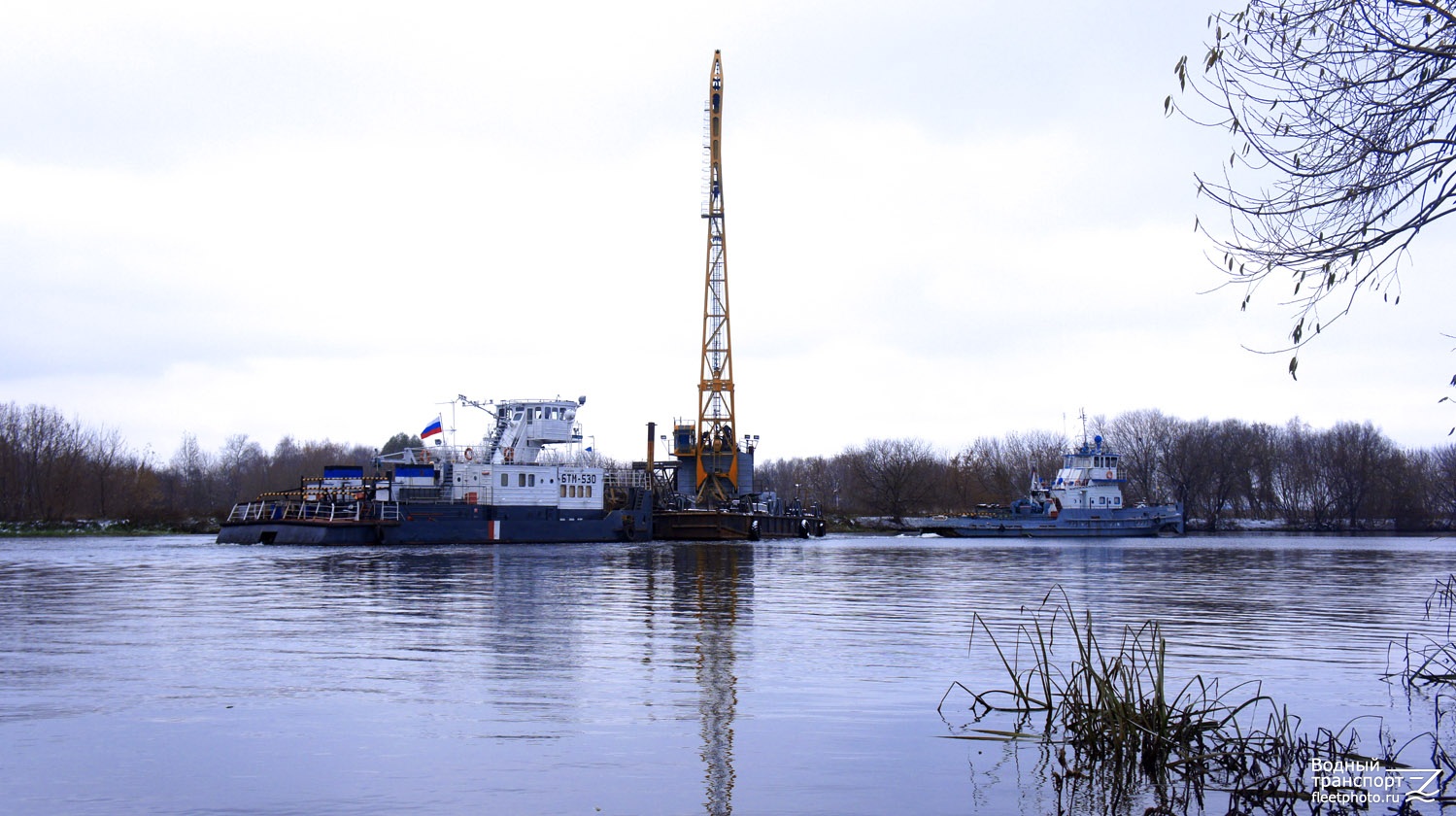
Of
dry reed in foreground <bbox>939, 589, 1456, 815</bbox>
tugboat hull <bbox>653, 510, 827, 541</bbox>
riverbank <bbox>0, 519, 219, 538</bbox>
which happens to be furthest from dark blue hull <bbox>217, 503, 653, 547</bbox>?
dry reed in foreground <bbox>939, 589, 1456, 815</bbox>

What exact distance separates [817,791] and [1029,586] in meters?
20.3

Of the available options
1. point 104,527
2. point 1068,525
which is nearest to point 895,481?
point 1068,525

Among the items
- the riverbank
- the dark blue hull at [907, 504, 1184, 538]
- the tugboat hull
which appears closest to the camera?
the riverbank

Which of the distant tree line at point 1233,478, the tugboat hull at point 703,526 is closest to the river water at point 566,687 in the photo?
the tugboat hull at point 703,526

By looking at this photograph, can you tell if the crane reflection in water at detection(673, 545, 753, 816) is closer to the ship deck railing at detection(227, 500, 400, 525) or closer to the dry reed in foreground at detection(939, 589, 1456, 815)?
the dry reed in foreground at detection(939, 589, 1456, 815)

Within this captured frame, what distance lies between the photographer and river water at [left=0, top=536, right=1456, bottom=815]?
7.99 metres

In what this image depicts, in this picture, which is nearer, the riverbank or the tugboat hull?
the riverbank

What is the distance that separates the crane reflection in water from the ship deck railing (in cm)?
2354

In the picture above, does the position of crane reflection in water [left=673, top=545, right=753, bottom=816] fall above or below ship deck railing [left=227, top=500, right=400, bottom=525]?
below

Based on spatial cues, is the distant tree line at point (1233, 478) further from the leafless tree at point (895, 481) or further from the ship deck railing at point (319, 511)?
the ship deck railing at point (319, 511)

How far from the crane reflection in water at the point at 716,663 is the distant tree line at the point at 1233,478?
75043mm

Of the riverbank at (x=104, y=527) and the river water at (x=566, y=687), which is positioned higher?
the riverbank at (x=104, y=527)

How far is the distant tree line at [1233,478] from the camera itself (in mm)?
104000

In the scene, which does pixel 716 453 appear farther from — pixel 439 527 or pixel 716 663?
pixel 716 663
